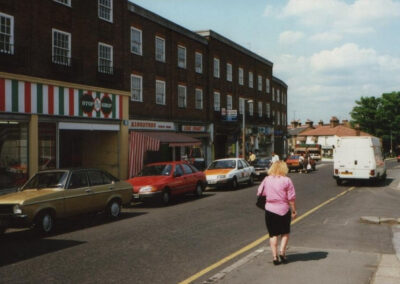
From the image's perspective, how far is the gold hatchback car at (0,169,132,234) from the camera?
10.0m

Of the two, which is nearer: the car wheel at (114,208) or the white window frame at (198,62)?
the car wheel at (114,208)

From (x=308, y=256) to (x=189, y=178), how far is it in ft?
33.3

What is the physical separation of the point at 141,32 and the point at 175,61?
420cm

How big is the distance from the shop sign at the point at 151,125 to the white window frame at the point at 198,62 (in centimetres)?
623

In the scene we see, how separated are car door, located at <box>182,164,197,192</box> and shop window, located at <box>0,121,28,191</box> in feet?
21.2

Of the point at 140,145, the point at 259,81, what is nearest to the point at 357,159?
the point at 140,145

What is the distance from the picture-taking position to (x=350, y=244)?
8656 millimetres

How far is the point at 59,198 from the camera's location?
1086 cm

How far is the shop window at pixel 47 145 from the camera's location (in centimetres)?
1867

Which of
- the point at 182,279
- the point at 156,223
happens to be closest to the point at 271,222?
the point at 182,279

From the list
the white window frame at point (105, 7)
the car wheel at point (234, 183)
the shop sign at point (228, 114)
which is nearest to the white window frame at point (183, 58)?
the shop sign at point (228, 114)

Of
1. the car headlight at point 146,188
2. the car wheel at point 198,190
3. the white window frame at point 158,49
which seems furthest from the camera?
the white window frame at point 158,49

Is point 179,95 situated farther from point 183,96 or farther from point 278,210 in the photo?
point 278,210

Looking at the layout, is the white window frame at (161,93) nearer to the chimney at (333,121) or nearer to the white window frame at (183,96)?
the white window frame at (183,96)
